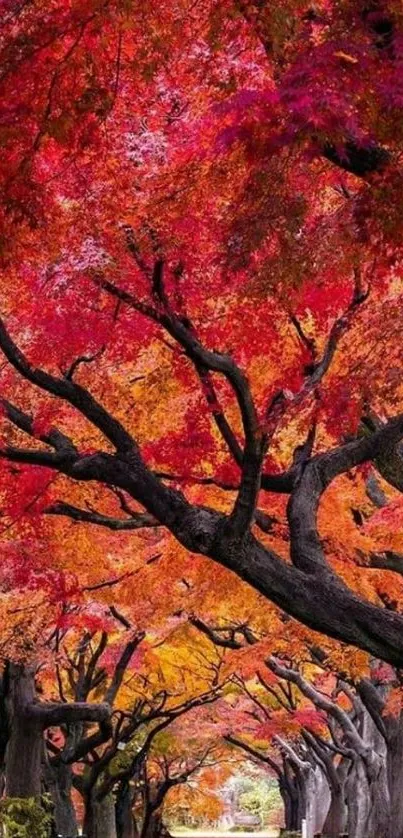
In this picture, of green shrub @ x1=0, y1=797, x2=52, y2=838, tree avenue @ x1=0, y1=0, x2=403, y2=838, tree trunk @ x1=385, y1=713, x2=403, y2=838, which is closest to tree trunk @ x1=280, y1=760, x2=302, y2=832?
green shrub @ x1=0, y1=797, x2=52, y2=838

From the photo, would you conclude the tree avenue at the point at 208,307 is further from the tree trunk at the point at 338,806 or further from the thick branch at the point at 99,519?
the tree trunk at the point at 338,806

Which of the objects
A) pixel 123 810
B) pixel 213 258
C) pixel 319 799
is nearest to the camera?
pixel 213 258

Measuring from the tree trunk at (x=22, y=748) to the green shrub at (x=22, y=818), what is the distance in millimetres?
1057

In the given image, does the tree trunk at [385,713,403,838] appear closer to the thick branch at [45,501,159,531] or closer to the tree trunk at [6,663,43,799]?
the tree trunk at [6,663,43,799]

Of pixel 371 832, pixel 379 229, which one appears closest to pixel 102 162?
pixel 379 229

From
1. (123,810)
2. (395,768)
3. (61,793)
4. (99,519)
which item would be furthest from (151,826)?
(99,519)

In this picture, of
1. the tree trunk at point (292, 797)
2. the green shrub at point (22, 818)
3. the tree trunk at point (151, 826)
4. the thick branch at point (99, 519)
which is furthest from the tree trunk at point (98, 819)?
the tree trunk at point (292, 797)

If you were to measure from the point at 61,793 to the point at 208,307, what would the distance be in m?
20.2

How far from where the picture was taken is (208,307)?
12625 mm

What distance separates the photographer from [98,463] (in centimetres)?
1127

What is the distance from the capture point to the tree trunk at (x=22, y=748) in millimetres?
23766

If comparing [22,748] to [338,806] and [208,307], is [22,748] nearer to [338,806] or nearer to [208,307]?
[338,806]

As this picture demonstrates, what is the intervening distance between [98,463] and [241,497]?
4.48ft

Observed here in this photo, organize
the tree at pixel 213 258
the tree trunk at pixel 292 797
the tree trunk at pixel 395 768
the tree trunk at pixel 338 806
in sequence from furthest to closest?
the tree trunk at pixel 292 797 < the tree trunk at pixel 338 806 < the tree trunk at pixel 395 768 < the tree at pixel 213 258
